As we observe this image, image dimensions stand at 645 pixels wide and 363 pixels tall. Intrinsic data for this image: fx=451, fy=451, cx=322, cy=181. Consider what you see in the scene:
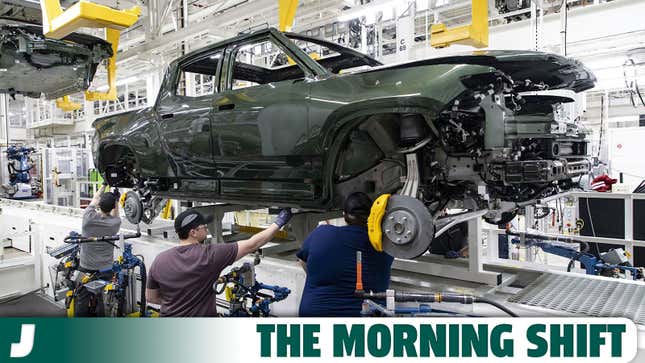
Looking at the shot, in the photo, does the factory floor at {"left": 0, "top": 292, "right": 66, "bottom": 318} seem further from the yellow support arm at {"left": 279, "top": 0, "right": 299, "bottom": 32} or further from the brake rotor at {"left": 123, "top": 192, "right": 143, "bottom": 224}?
the yellow support arm at {"left": 279, "top": 0, "right": 299, "bottom": 32}

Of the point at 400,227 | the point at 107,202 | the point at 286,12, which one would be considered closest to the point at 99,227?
the point at 107,202

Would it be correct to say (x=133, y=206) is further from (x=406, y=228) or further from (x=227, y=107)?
(x=406, y=228)

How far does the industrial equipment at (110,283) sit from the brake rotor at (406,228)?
239 cm

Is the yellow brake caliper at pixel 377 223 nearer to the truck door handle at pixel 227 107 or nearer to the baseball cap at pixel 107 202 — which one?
the truck door handle at pixel 227 107

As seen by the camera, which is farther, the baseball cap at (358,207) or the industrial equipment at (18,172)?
the industrial equipment at (18,172)

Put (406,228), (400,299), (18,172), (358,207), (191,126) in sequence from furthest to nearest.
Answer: (18,172), (191,126), (358,207), (406,228), (400,299)

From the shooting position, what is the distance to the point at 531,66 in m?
2.48

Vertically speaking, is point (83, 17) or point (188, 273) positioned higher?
point (83, 17)

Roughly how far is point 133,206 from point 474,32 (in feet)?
11.4

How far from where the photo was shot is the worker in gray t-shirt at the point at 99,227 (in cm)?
428

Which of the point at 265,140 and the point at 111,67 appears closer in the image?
the point at 265,140

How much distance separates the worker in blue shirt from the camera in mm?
2279

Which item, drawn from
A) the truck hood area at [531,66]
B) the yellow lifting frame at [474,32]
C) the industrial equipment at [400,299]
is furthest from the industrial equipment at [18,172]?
the industrial equipment at [400,299]

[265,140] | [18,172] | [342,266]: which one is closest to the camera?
[342,266]
